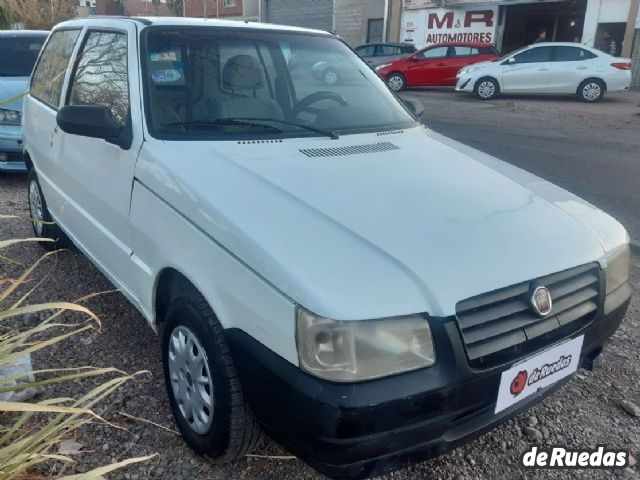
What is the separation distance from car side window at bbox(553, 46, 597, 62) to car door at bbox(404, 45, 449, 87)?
374 centimetres

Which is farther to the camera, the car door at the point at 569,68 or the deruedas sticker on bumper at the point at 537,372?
the car door at the point at 569,68

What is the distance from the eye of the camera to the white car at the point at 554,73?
15.0 m

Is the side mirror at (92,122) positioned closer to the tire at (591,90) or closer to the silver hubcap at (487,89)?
the silver hubcap at (487,89)

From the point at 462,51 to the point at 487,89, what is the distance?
3.09 metres

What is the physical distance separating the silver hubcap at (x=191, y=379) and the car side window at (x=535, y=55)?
15.4 meters

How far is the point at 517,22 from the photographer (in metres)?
23.6

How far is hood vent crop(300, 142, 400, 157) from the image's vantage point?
9.09 feet

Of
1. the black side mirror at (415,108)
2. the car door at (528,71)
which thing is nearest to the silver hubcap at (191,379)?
the black side mirror at (415,108)

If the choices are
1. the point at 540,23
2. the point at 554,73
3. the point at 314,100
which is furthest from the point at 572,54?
the point at 314,100

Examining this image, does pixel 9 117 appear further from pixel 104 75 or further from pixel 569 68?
pixel 569 68

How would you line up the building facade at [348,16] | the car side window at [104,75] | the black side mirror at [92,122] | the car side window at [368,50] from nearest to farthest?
the black side mirror at [92,122] < the car side window at [104,75] < the car side window at [368,50] < the building facade at [348,16]

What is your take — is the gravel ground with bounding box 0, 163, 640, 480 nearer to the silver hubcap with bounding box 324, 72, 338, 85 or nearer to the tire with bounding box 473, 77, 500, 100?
the silver hubcap with bounding box 324, 72, 338, 85

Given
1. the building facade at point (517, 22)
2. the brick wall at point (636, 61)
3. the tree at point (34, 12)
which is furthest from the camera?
the building facade at point (517, 22)

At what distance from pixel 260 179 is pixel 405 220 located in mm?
630
